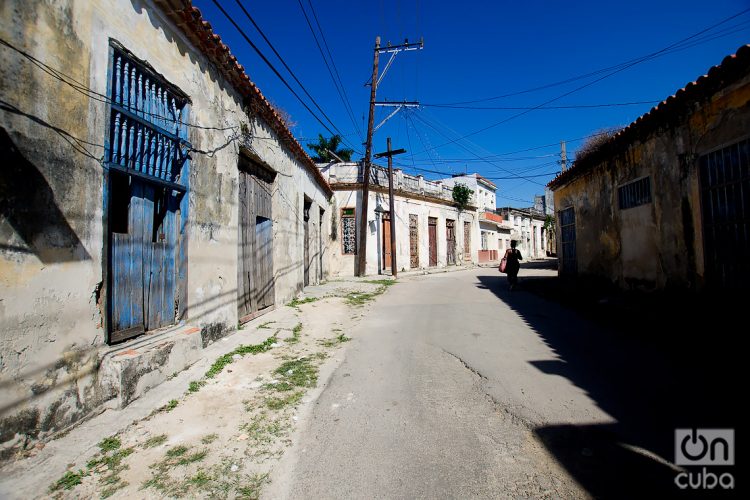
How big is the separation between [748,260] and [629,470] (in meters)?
A: 4.52

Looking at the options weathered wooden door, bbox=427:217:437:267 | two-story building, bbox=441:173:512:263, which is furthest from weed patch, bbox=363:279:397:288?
two-story building, bbox=441:173:512:263

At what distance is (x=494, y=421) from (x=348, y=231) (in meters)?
16.0

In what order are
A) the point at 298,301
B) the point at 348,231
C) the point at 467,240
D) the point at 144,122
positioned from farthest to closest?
the point at 467,240, the point at 348,231, the point at 298,301, the point at 144,122

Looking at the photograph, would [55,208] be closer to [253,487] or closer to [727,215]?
[253,487]

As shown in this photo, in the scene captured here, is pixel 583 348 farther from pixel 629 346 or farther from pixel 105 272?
pixel 105 272

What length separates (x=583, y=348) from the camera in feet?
16.0

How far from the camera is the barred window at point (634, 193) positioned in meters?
7.05

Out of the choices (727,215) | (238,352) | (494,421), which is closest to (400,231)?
(727,215)

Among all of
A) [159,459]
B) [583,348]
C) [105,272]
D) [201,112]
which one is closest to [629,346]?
[583,348]

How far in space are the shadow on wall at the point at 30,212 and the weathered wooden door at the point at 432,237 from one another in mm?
21428

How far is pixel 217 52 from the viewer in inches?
206

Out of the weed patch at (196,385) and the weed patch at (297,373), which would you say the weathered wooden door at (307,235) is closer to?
the weed patch at (297,373)

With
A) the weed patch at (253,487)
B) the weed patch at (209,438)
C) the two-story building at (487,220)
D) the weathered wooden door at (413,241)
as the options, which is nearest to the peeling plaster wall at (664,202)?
the weed patch at (253,487)

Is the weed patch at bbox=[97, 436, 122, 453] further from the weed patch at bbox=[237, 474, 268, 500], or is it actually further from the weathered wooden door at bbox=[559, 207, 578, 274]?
the weathered wooden door at bbox=[559, 207, 578, 274]
